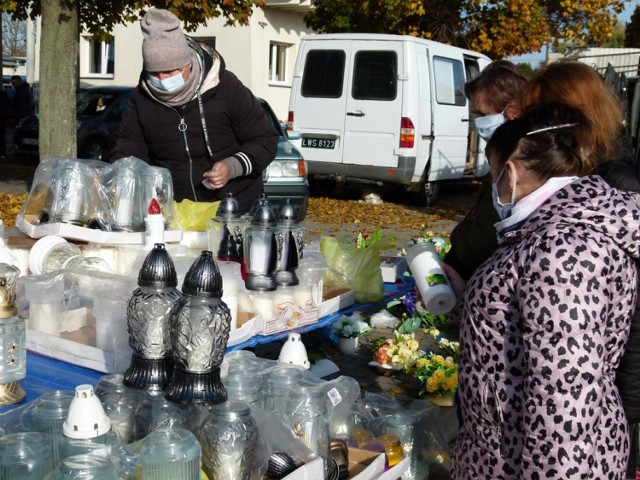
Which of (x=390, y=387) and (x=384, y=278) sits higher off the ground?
(x=384, y=278)

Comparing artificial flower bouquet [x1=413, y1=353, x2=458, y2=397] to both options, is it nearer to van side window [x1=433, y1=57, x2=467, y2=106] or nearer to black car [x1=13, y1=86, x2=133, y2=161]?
van side window [x1=433, y1=57, x2=467, y2=106]

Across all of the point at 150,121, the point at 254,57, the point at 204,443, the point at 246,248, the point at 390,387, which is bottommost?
the point at 390,387

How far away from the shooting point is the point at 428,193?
545 inches

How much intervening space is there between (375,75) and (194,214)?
9.09 m

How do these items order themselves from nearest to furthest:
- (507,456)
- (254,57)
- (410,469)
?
(507,456) < (410,469) < (254,57)

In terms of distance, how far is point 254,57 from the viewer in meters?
23.2

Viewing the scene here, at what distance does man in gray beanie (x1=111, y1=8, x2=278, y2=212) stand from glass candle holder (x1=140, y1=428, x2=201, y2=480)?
1912 millimetres

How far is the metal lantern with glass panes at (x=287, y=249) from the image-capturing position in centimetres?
343

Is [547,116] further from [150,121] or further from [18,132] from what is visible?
[18,132]

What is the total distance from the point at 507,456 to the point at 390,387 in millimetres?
2986

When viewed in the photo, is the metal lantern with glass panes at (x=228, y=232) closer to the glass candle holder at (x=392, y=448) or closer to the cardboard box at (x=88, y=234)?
the cardboard box at (x=88, y=234)

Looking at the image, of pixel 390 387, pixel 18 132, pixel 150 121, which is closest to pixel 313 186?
pixel 18 132

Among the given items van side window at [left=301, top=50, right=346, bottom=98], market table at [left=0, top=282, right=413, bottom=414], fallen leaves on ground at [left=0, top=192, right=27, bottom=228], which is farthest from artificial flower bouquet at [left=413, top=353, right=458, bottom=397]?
van side window at [left=301, top=50, right=346, bottom=98]

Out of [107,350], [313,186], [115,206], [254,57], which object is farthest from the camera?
[254,57]
